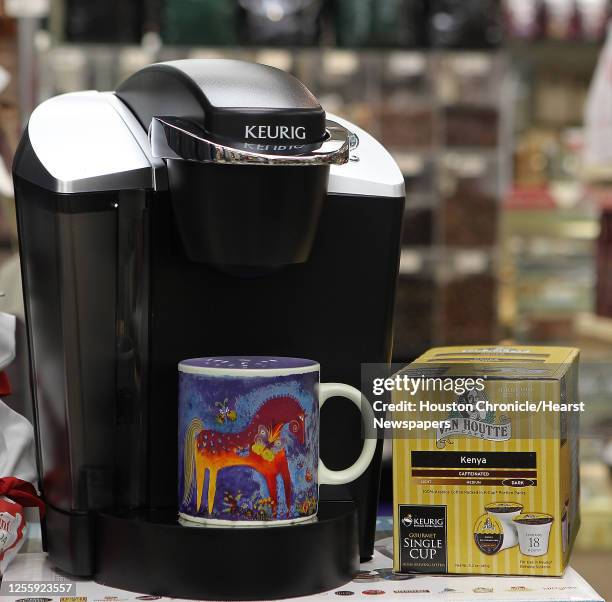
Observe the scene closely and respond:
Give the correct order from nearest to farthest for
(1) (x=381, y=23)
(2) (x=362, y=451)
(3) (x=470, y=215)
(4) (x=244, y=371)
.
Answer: (4) (x=244, y=371) < (2) (x=362, y=451) < (1) (x=381, y=23) < (3) (x=470, y=215)

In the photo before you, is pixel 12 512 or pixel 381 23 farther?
pixel 381 23

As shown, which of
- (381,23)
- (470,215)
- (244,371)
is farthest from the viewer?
(470,215)

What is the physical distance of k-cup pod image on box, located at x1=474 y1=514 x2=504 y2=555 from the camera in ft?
2.79

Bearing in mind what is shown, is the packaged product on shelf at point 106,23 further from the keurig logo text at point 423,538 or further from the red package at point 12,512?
the keurig logo text at point 423,538

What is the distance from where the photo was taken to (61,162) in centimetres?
86

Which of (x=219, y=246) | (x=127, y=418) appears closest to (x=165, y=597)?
(x=127, y=418)

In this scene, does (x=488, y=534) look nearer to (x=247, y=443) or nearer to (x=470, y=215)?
(x=247, y=443)

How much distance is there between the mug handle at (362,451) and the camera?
87 cm

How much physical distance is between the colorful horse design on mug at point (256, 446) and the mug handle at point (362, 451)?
2.1 inches

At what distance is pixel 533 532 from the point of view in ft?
2.79

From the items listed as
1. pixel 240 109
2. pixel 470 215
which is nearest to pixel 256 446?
pixel 240 109

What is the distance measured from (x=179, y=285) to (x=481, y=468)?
0.92ft

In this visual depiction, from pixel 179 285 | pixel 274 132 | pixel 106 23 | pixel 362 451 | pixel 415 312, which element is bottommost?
pixel 415 312

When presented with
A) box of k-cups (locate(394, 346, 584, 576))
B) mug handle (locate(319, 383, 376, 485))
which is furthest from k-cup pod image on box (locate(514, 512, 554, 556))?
mug handle (locate(319, 383, 376, 485))
